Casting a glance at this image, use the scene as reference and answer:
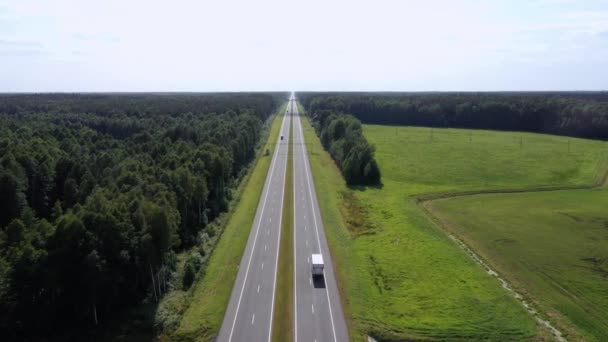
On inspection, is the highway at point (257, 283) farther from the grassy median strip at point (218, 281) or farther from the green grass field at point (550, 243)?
the green grass field at point (550, 243)

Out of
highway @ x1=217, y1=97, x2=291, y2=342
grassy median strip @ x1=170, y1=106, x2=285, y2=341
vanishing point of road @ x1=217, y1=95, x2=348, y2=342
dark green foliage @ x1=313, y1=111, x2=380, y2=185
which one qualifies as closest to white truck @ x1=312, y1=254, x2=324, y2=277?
vanishing point of road @ x1=217, y1=95, x2=348, y2=342

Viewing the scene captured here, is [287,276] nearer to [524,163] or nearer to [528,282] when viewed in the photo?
[528,282]

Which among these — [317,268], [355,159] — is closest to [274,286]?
[317,268]

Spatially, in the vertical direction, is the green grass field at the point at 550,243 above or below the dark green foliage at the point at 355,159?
below

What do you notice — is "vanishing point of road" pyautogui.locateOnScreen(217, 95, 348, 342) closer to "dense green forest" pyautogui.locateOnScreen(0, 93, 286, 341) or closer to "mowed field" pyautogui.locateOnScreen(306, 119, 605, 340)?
"mowed field" pyautogui.locateOnScreen(306, 119, 605, 340)

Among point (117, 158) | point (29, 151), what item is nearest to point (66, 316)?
point (117, 158)

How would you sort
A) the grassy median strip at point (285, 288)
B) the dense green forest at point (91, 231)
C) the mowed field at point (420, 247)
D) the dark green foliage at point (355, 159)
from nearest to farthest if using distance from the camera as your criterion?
1. the dense green forest at point (91, 231)
2. the grassy median strip at point (285, 288)
3. the mowed field at point (420, 247)
4. the dark green foliage at point (355, 159)

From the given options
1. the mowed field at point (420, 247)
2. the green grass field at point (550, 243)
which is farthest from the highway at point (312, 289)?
the green grass field at point (550, 243)
